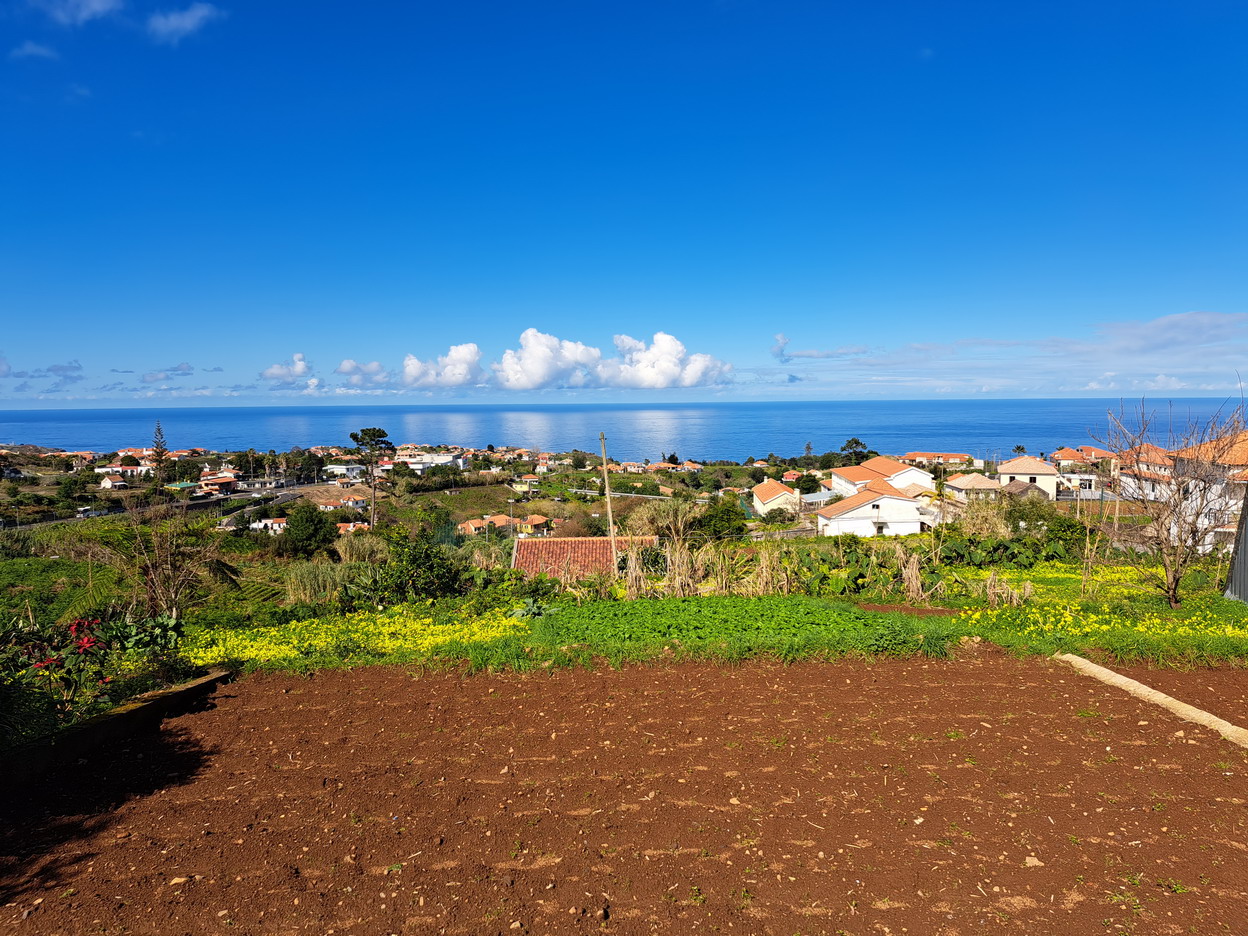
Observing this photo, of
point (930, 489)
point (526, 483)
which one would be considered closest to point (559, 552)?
point (930, 489)

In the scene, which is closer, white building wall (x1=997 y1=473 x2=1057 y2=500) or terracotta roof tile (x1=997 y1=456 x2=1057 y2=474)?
white building wall (x1=997 y1=473 x2=1057 y2=500)

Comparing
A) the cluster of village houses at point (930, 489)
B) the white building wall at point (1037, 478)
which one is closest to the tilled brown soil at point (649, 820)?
the cluster of village houses at point (930, 489)

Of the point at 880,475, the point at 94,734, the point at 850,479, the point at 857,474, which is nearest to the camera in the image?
the point at 94,734

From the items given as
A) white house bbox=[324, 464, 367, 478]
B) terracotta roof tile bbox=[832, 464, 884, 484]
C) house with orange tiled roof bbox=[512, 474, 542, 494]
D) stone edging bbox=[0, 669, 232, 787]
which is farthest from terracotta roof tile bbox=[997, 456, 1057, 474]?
white house bbox=[324, 464, 367, 478]

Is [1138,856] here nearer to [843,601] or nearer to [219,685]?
[843,601]

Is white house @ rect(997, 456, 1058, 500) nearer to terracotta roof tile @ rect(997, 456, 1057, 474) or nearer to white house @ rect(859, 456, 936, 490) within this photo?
terracotta roof tile @ rect(997, 456, 1057, 474)

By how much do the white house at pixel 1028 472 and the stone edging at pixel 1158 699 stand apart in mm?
54584

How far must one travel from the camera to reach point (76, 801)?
4.50 m

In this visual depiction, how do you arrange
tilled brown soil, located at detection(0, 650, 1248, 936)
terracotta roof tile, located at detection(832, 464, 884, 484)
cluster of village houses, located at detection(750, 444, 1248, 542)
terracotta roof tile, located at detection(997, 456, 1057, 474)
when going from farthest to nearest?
1. terracotta roof tile, located at detection(997, 456, 1057, 474)
2. terracotta roof tile, located at detection(832, 464, 884, 484)
3. cluster of village houses, located at detection(750, 444, 1248, 542)
4. tilled brown soil, located at detection(0, 650, 1248, 936)

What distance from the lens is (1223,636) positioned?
8.35 m

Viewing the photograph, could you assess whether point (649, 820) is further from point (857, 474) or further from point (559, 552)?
point (857, 474)

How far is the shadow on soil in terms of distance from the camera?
3.74 m

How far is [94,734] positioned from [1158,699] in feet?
31.1

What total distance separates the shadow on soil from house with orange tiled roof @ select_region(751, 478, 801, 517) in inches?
1855
